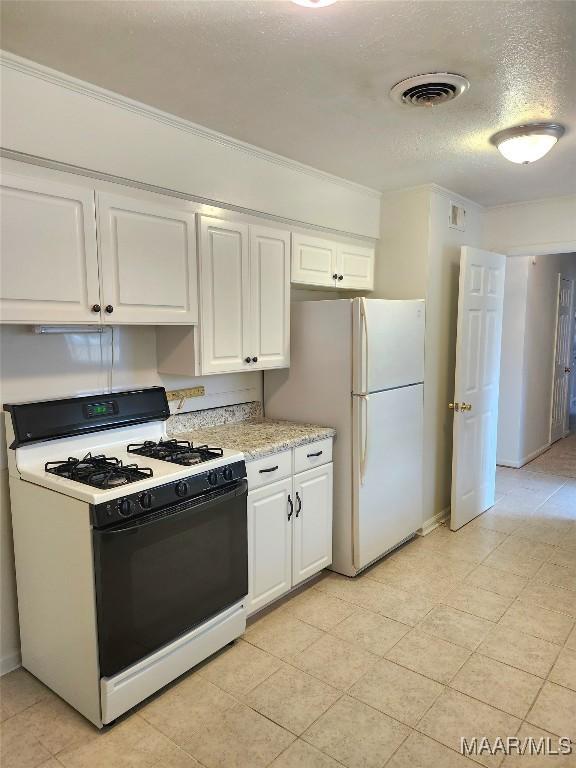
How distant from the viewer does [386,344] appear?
3.10 m

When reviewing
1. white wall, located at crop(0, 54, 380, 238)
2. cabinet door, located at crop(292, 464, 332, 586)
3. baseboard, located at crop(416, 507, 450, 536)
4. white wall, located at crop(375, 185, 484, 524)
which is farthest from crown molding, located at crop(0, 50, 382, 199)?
baseboard, located at crop(416, 507, 450, 536)

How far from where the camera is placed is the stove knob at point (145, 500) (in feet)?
6.42

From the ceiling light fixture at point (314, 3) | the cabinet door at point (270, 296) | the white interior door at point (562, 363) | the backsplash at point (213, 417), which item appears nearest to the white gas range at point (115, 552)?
the backsplash at point (213, 417)

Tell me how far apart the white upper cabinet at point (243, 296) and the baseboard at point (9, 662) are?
1.51 m

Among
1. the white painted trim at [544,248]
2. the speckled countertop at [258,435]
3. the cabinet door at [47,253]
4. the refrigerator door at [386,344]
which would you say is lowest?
the speckled countertop at [258,435]

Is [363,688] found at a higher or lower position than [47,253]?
lower

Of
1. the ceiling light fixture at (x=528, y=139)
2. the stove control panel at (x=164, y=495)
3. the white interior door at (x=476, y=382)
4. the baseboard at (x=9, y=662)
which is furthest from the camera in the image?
the white interior door at (x=476, y=382)

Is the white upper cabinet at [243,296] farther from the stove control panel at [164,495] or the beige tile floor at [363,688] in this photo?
the beige tile floor at [363,688]

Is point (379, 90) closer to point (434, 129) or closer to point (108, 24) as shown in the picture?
point (434, 129)

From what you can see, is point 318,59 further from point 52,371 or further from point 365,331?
point 52,371

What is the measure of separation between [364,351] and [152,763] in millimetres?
2067

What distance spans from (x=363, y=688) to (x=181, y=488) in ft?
3.73

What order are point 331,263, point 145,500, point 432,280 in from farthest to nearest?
point 432,280 → point 331,263 → point 145,500

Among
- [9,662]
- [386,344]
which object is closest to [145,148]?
[386,344]
